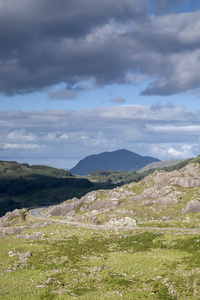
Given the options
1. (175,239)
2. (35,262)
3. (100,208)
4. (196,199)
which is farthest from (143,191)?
A: (35,262)

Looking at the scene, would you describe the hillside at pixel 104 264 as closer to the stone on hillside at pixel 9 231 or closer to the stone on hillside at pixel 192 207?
the stone on hillside at pixel 9 231

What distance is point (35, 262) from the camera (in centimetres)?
5556

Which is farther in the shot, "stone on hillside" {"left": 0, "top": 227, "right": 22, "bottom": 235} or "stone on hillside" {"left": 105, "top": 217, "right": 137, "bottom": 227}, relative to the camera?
"stone on hillside" {"left": 0, "top": 227, "right": 22, "bottom": 235}

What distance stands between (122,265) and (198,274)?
1424cm

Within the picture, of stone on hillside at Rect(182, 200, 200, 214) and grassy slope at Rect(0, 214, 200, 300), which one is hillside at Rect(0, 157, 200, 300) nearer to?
grassy slope at Rect(0, 214, 200, 300)

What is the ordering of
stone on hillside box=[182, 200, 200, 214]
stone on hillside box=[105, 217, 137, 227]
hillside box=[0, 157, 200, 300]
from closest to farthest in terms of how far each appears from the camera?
hillside box=[0, 157, 200, 300]
stone on hillside box=[105, 217, 137, 227]
stone on hillside box=[182, 200, 200, 214]

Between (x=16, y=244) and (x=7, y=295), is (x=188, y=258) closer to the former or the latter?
(x=7, y=295)

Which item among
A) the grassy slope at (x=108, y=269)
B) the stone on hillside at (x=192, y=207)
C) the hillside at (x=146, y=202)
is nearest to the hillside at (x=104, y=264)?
the grassy slope at (x=108, y=269)

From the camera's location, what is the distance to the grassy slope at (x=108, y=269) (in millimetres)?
39094

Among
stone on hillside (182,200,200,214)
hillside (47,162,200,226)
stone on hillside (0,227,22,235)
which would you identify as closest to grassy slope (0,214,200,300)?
stone on hillside (0,227,22,235)

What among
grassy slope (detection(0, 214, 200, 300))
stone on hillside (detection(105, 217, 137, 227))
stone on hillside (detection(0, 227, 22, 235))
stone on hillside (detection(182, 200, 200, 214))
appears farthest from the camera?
stone on hillside (detection(182, 200, 200, 214))

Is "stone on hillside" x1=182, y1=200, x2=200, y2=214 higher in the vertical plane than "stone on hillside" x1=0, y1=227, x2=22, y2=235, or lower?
higher

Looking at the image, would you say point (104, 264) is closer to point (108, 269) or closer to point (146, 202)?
point (108, 269)

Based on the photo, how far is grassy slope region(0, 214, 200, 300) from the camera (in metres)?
39.1
